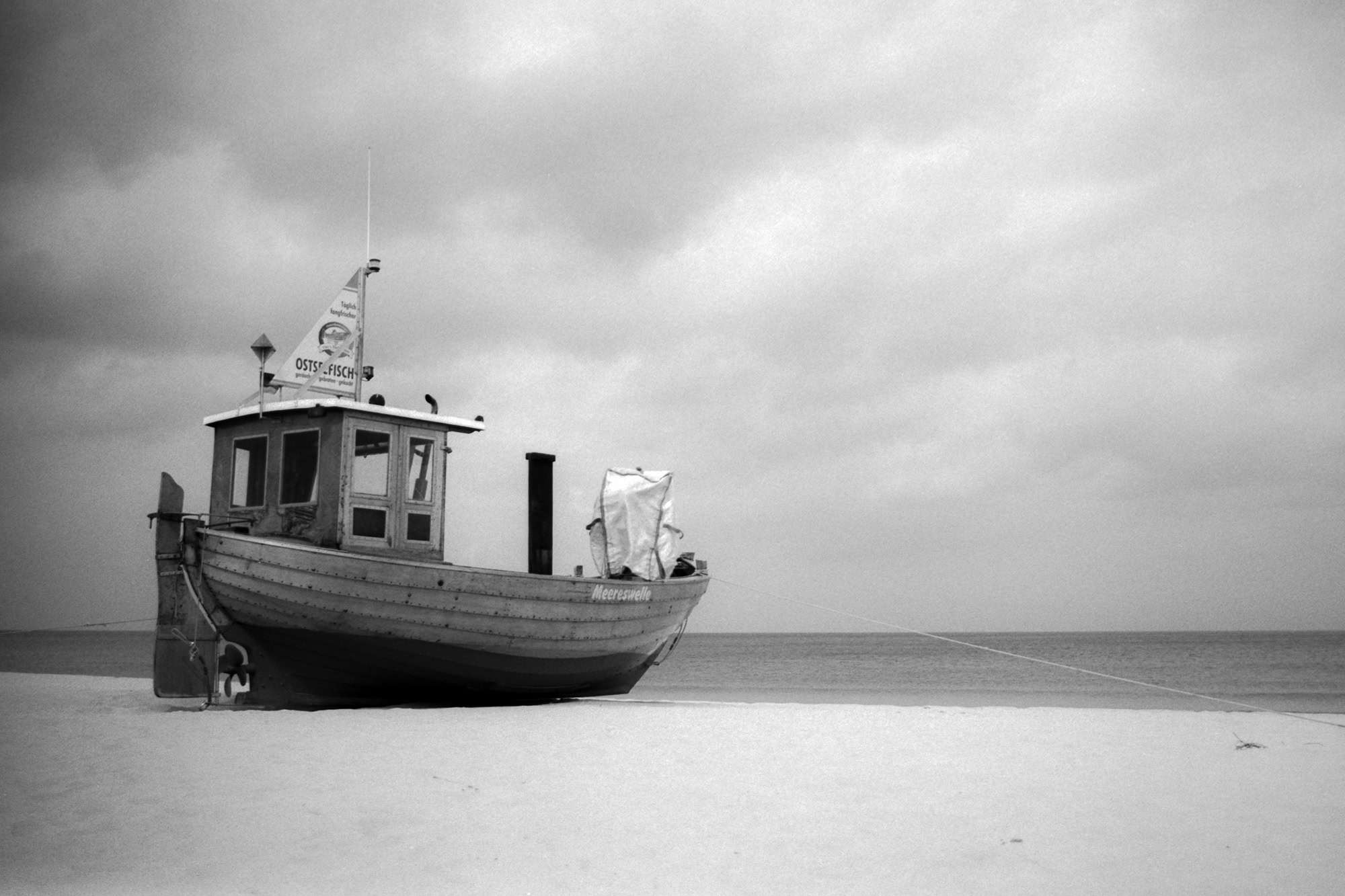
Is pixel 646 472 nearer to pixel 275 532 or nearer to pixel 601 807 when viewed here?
pixel 275 532

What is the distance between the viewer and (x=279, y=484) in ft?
35.7

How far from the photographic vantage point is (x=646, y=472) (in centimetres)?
1366

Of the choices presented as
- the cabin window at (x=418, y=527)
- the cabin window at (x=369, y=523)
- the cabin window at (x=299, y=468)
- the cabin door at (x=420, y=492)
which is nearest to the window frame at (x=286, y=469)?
the cabin window at (x=299, y=468)

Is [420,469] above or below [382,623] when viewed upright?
above

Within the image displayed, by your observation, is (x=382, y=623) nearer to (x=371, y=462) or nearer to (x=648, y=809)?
(x=371, y=462)

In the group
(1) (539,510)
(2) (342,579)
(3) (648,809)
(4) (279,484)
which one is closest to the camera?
(3) (648,809)

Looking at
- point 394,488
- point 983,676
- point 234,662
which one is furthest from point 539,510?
point 983,676

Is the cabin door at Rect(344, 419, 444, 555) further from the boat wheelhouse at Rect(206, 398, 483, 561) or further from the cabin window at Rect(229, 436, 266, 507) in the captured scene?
the cabin window at Rect(229, 436, 266, 507)

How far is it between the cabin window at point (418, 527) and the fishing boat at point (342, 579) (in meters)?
0.02

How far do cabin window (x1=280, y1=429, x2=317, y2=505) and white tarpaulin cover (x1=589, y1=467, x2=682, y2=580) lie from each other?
399cm

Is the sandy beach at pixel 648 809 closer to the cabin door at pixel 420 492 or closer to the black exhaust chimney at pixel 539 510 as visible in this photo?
the cabin door at pixel 420 492

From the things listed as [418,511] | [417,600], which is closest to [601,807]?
[417,600]

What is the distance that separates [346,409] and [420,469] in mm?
1178

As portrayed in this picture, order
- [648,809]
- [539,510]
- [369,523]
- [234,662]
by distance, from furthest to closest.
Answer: [539,510] → [369,523] → [234,662] → [648,809]
